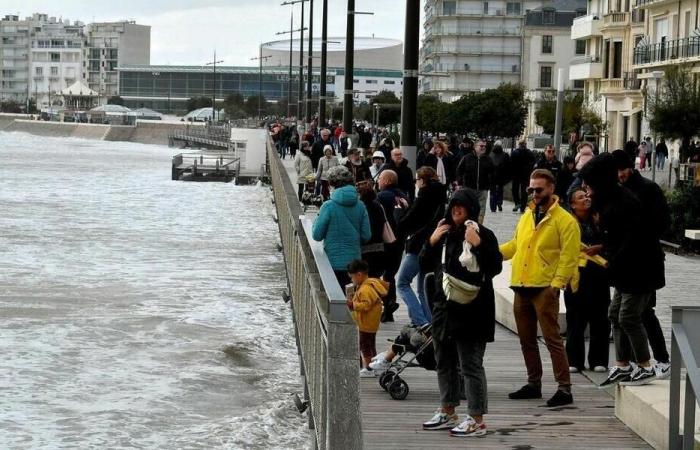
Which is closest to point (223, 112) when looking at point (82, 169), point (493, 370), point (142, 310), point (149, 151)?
point (149, 151)

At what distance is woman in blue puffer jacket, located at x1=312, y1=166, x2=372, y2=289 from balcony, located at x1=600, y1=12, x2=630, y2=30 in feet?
196

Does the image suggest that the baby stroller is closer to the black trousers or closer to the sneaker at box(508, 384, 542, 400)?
the sneaker at box(508, 384, 542, 400)

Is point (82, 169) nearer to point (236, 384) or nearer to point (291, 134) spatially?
point (291, 134)

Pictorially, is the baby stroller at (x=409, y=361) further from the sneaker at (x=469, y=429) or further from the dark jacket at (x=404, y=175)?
the dark jacket at (x=404, y=175)

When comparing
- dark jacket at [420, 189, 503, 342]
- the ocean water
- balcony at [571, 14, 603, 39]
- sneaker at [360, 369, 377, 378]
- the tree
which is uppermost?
balcony at [571, 14, 603, 39]

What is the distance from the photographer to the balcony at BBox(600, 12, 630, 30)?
6950 cm

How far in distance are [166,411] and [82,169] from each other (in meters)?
84.2

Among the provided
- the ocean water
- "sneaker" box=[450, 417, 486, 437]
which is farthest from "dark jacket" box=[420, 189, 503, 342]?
the ocean water

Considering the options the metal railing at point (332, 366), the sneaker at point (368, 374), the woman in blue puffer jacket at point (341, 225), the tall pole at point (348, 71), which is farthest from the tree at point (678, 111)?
the metal railing at point (332, 366)

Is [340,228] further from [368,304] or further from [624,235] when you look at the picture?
[624,235]

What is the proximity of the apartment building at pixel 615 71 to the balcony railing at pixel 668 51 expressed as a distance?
1739 mm

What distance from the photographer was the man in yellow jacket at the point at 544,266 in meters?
9.56

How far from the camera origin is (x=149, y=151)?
468 ft

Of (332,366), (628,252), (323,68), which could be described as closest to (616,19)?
(323,68)
